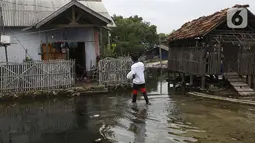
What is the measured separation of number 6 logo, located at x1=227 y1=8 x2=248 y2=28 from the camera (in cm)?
1622

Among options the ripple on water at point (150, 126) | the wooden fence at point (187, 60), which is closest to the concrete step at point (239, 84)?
the wooden fence at point (187, 60)

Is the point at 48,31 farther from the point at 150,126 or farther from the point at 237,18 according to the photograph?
the point at 150,126

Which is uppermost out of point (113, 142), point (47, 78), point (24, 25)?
point (24, 25)

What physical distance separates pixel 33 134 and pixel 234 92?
35.0ft

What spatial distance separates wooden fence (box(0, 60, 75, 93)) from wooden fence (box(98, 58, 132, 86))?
62.2 inches

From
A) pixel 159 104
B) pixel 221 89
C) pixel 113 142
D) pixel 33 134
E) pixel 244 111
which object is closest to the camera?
pixel 113 142

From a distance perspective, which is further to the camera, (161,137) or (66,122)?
(66,122)

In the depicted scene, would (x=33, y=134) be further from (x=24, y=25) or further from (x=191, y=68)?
(x=191, y=68)

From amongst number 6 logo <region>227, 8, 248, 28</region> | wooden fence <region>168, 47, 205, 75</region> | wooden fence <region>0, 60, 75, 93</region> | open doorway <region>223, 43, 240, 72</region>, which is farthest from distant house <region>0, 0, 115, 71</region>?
open doorway <region>223, 43, 240, 72</region>

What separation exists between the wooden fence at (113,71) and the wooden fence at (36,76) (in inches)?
62.2

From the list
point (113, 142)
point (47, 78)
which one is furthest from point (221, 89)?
point (113, 142)

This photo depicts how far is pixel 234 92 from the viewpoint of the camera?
15.6m

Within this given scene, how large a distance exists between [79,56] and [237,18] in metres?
10.0

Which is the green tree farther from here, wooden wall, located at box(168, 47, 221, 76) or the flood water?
the flood water
